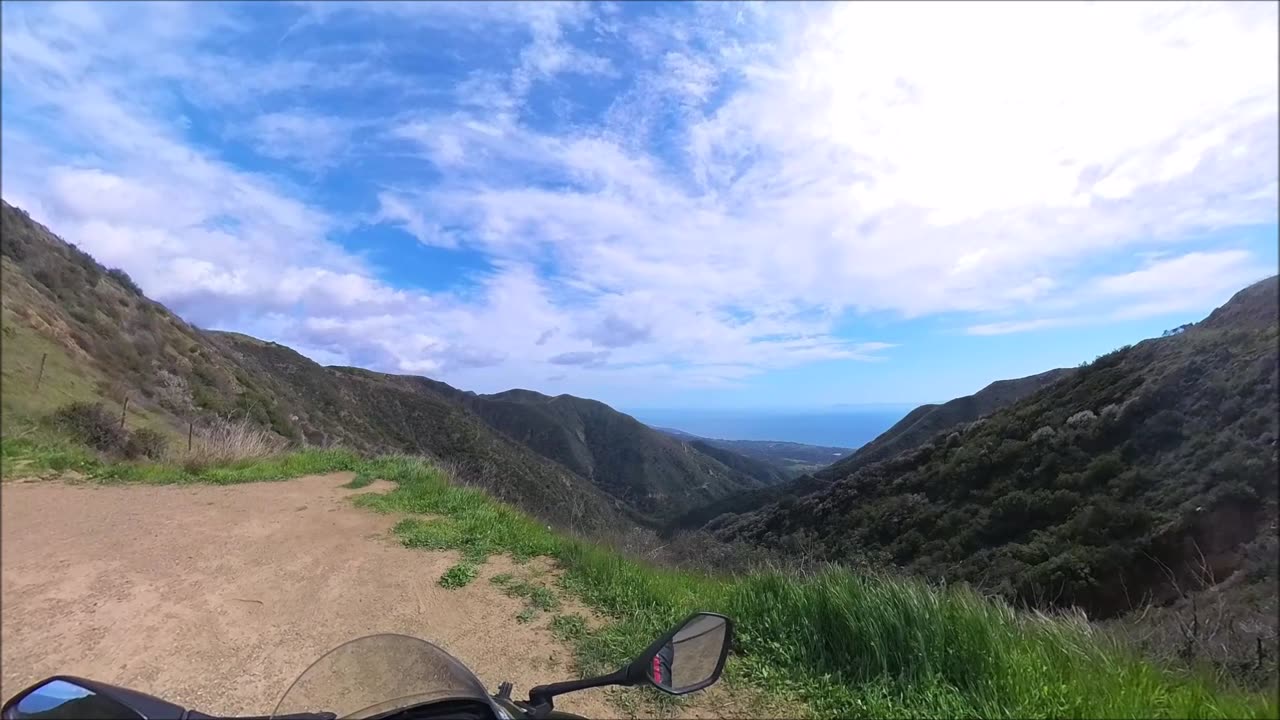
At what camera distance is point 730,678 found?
11.7 feet

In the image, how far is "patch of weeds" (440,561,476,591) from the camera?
554 cm

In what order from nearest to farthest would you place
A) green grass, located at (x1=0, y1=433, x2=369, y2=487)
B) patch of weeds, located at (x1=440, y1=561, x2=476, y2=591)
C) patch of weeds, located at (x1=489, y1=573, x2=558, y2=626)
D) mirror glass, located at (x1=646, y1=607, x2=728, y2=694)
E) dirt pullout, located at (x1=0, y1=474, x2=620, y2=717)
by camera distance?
1. green grass, located at (x1=0, y1=433, x2=369, y2=487)
2. mirror glass, located at (x1=646, y1=607, x2=728, y2=694)
3. dirt pullout, located at (x1=0, y1=474, x2=620, y2=717)
4. patch of weeds, located at (x1=489, y1=573, x2=558, y2=626)
5. patch of weeds, located at (x1=440, y1=561, x2=476, y2=591)

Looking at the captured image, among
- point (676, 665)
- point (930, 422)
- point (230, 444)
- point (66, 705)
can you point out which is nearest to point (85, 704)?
point (66, 705)

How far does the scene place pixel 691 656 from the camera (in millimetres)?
2418

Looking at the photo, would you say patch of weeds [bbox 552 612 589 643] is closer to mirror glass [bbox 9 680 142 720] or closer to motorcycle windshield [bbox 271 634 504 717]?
motorcycle windshield [bbox 271 634 504 717]

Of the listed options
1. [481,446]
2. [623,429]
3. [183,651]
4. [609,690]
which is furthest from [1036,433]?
[623,429]

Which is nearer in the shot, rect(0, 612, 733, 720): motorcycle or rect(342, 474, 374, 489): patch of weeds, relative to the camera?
rect(0, 612, 733, 720): motorcycle

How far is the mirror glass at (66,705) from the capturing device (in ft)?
4.74

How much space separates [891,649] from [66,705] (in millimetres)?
3205

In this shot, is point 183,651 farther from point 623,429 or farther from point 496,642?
point 623,429

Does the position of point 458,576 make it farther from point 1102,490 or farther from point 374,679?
point 1102,490

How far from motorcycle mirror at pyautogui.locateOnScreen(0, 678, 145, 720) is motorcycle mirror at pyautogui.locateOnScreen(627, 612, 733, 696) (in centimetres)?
128

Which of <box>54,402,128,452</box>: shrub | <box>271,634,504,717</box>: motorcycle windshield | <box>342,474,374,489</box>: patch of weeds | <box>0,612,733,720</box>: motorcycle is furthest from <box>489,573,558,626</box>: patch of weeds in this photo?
<box>342,474,374,489</box>: patch of weeds

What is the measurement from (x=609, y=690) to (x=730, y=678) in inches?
25.2
